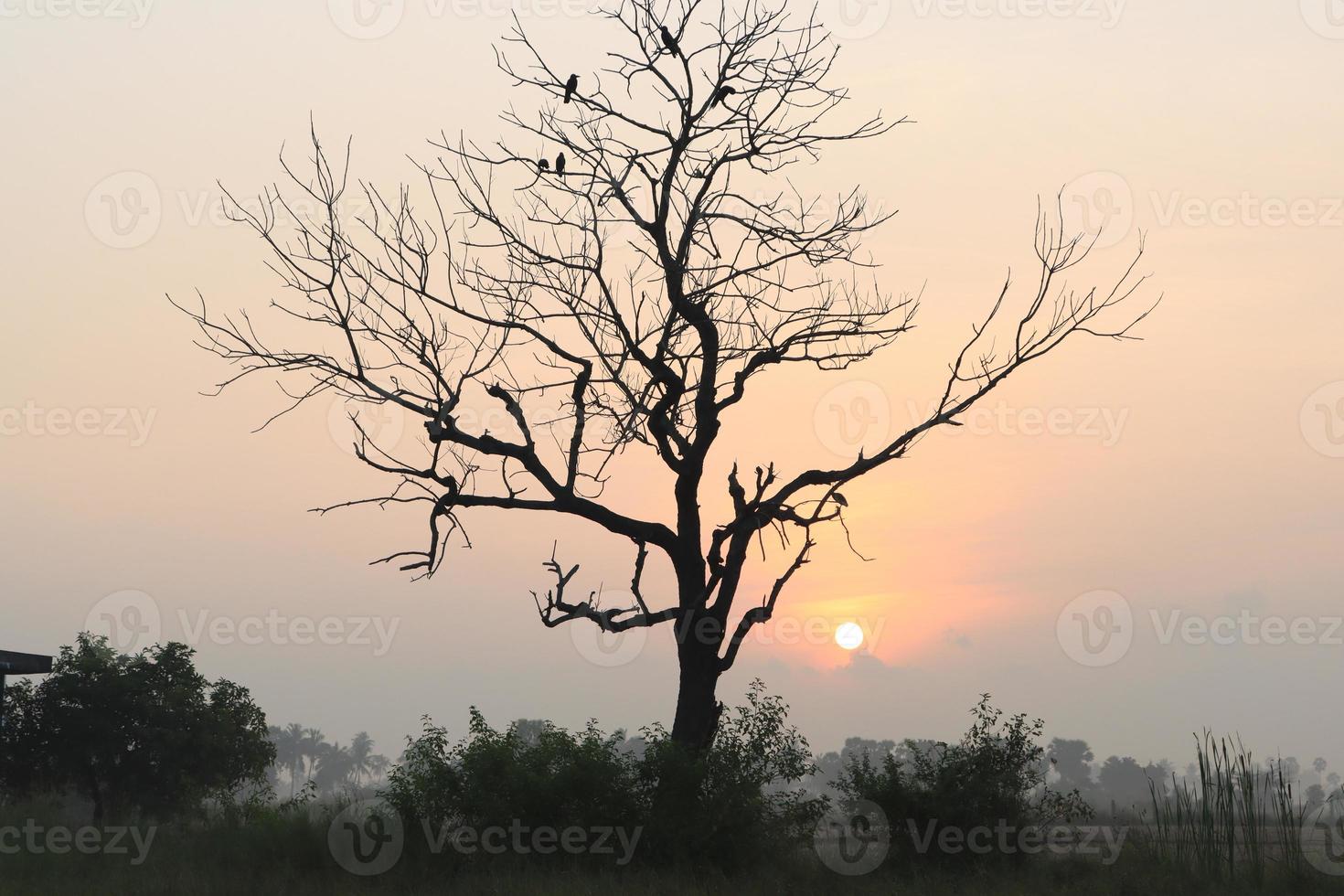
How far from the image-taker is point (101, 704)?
94.0 ft

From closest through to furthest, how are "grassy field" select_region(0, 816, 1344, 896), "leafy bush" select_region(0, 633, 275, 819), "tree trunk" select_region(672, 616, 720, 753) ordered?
1. "grassy field" select_region(0, 816, 1344, 896)
2. "tree trunk" select_region(672, 616, 720, 753)
3. "leafy bush" select_region(0, 633, 275, 819)

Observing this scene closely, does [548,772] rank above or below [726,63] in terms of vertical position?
below

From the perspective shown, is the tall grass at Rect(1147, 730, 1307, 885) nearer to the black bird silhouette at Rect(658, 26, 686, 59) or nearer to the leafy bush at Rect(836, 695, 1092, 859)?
the leafy bush at Rect(836, 695, 1092, 859)

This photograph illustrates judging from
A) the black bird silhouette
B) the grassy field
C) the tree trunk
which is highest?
the black bird silhouette

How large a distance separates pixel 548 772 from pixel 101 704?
17.4 meters

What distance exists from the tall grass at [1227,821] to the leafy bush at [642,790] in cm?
459

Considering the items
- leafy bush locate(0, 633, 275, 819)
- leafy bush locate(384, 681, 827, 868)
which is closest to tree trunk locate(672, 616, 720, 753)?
leafy bush locate(384, 681, 827, 868)

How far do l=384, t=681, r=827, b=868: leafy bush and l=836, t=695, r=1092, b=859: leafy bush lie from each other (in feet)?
3.31

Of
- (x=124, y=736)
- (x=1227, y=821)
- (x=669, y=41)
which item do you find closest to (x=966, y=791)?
(x=1227, y=821)

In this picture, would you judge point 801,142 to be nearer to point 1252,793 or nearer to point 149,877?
point 1252,793

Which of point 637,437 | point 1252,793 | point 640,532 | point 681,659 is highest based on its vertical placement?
point 637,437

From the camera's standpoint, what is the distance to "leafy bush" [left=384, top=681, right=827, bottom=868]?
15.3 metres

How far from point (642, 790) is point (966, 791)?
13.6 ft

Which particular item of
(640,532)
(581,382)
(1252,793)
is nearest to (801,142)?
(581,382)
